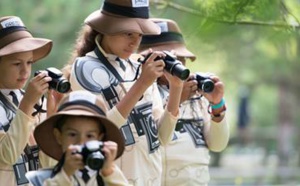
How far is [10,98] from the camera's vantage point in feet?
15.5

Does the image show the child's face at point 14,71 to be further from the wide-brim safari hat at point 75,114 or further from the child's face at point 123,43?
the wide-brim safari hat at point 75,114

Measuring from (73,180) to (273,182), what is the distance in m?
9.66

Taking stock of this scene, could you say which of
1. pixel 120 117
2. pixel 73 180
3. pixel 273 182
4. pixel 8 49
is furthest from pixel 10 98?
pixel 273 182

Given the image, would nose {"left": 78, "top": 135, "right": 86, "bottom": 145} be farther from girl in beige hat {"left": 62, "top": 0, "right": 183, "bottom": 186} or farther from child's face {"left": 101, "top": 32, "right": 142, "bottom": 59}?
child's face {"left": 101, "top": 32, "right": 142, "bottom": 59}

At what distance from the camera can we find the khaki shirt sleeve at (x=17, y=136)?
14.8 ft

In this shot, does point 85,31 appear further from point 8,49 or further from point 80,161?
point 80,161

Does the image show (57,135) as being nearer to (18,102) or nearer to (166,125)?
(18,102)

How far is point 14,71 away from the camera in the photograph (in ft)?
15.5

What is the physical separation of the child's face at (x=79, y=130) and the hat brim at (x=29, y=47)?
0.72m

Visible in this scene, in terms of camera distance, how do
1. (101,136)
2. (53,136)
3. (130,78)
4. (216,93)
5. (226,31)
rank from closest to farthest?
(101,136) → (53,136) → (130,78) → (216,93) → (226,31)

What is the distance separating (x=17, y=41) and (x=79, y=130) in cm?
88

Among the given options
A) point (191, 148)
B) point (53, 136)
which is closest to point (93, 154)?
point (53, 136)

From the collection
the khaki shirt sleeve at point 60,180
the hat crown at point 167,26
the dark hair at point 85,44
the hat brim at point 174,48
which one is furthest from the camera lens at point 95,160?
the hat crown at point 167,26

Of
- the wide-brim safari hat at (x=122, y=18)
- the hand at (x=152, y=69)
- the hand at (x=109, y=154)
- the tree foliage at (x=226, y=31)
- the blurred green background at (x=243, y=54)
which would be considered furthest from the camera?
the blurred green background at (x=243, y=54)
